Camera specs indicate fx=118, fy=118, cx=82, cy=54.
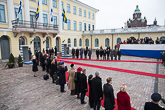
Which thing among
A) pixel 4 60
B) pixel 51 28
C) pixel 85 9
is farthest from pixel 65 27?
pixel 4 60

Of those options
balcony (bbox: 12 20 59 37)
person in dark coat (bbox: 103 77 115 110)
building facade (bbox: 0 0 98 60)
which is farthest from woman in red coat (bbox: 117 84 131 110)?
balcony (bbox: 12 20 59 37)

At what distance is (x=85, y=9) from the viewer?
118 feet

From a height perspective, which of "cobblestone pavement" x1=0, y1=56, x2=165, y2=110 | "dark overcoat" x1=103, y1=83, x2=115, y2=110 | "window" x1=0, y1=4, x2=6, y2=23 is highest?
"window" x1=0, y1=4, x2=6, y2=23

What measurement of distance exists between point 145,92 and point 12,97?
25.6 feet

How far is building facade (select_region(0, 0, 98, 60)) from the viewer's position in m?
18.2

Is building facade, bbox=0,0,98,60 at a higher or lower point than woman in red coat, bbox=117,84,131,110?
higher

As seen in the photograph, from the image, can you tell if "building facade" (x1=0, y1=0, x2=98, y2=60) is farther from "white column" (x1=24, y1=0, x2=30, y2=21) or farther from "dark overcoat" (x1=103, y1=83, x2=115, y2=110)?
"dark overcoat" (x1=103, y1=83, x2=115, y2=110)

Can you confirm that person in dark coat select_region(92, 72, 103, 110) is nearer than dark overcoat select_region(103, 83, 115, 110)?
No

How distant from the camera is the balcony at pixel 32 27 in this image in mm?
18469

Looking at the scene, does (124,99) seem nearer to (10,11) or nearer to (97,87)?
(97,87)

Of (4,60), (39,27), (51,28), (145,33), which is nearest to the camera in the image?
(4,60)

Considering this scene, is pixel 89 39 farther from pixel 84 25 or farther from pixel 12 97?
pixel 12 97

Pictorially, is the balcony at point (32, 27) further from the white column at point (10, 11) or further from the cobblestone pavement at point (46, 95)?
the cobblestone pavement at point (46, 95)

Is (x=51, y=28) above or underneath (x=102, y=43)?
above
